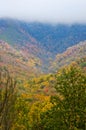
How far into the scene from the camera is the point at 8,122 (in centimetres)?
3425

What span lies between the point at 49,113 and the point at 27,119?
49.4 meters

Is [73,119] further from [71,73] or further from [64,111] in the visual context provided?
[71,73]

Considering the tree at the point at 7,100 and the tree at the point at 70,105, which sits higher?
the tree at the point at 70,105

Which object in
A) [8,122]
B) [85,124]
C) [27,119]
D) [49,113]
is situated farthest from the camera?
[27,119]

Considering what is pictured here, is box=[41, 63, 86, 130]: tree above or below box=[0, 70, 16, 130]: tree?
above

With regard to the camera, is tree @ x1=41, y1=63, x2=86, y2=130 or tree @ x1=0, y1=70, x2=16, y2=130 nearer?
tree @ x1=0, y1=70, x2=16, y2=130

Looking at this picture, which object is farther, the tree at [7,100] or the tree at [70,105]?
the tree at [70,105]

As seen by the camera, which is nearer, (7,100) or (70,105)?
(7,100)

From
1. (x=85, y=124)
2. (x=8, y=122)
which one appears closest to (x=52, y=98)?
(x=85, y=124)

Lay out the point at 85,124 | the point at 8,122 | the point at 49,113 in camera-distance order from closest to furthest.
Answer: the point at 8,122
the point at 85,124
the point at 49,113

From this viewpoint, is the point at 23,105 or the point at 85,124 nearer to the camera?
the point at 85,124

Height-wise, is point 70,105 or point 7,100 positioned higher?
point 70,105

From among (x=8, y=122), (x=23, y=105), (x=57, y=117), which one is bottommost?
(x=8, y=122)

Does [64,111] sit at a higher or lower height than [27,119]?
lower
